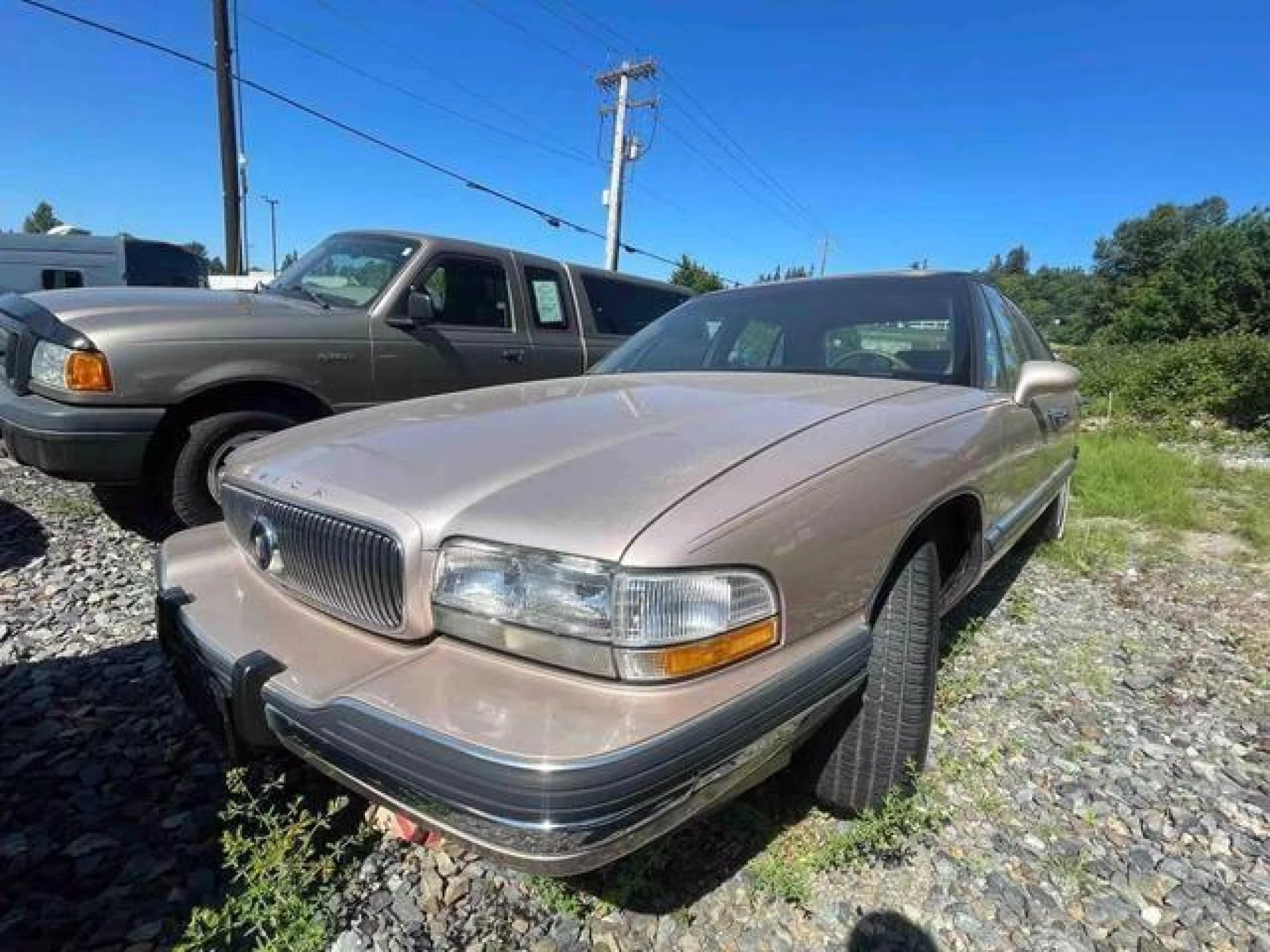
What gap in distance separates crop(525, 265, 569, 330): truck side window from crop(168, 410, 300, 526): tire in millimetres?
1976

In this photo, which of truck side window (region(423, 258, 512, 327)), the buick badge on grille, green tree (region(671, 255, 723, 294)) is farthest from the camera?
green tree (region(671, 255, 723, 294))

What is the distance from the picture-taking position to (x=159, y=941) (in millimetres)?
1520

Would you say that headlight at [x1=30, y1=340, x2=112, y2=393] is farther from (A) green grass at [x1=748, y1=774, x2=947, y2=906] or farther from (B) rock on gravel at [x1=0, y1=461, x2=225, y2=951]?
(A) green grass at [x1=748, y1=774, x2=947, y2=906]

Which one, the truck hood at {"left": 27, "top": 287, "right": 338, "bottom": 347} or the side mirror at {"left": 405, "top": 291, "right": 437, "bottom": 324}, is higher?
the side mirror at {"left": 405, "top": 291, "right": 437, "bottom": 324}

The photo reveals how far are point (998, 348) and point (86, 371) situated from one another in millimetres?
3816

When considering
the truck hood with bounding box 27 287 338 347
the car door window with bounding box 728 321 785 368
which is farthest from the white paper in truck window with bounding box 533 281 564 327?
the car door window with bounding box 728 321 785 368

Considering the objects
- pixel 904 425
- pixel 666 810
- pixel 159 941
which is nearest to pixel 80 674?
pixel 159 941

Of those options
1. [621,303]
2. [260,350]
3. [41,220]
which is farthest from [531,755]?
[41,220]

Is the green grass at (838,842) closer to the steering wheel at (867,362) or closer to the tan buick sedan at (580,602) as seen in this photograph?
the tan buick sedan at (580,602)

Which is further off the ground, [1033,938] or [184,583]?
[184,583]

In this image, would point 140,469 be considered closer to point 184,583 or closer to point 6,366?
point 6,366

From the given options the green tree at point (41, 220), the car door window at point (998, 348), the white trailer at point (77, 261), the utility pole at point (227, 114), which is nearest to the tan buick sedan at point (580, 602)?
the car door window at point (998, 348)

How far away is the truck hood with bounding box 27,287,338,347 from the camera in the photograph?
3223 mm

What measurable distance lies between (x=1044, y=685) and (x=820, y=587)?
1.75 meters
